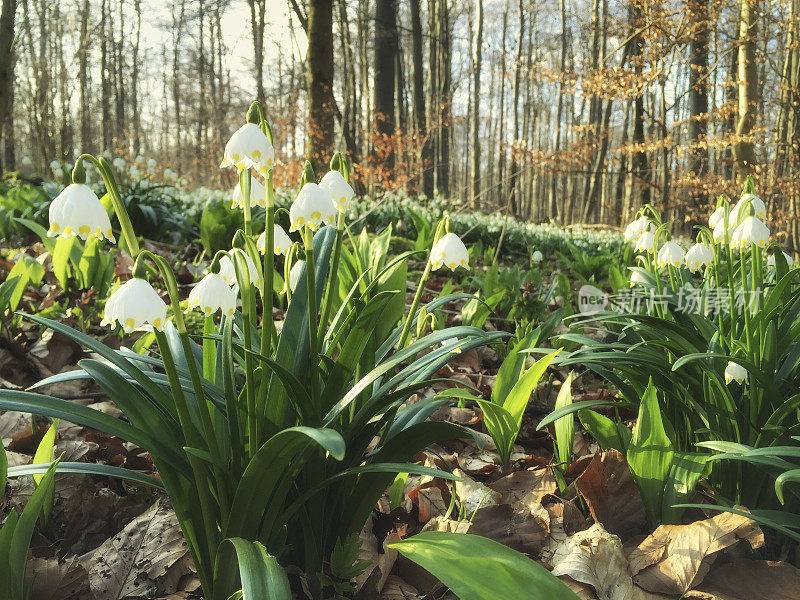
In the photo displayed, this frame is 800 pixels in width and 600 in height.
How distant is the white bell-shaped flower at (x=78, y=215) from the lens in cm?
91

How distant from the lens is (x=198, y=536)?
1.14m

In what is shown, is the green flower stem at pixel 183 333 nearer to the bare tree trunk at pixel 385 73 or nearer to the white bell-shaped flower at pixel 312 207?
the white bell-shaped flower at pixel 312 207

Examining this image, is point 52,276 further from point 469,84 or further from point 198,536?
point 469,84

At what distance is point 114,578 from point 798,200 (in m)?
11.3

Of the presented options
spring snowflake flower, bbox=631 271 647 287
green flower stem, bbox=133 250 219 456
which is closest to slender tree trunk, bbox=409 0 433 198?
spring snowflake flower, bbox=631 271 647 287

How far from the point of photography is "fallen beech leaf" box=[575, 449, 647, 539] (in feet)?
4.86

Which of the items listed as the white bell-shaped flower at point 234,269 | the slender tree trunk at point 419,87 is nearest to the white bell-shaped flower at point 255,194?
the white bell-shaped flower at point 234,269

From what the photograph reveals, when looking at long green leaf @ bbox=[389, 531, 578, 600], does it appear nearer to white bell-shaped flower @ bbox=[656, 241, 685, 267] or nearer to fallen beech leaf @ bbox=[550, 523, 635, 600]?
fallen beech leaf @ bbox=[550, 523, 635, 600]

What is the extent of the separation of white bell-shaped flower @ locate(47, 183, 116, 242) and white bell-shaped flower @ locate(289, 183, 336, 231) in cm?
31

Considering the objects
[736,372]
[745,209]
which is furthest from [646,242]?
[736,372]

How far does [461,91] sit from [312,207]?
97.5 ft

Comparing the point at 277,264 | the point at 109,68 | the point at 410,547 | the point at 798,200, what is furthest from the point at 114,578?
the point at 109,68

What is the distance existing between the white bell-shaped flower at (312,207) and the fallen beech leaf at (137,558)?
77 cm

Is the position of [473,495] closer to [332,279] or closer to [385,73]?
[332,279]
